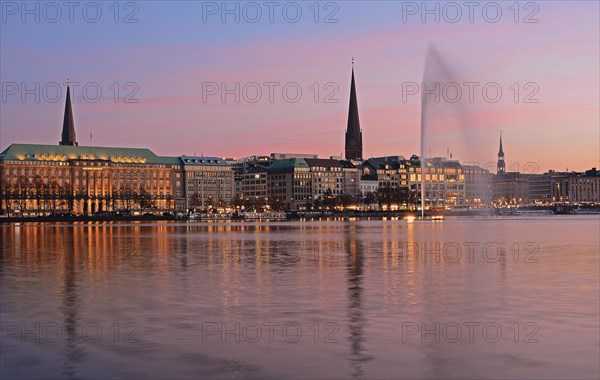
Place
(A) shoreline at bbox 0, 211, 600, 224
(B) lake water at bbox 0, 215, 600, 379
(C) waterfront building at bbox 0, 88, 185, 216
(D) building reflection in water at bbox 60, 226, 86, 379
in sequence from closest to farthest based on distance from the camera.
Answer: (B) lake water at bbox 0, 215, 600, 379 < (D) building reflection in water at bbox 60, 226, 86, 379 < (A) shoreline at bbox 0, 211, 600, 224 < (C) waterfront building at bbox 0, 88, 185, 216

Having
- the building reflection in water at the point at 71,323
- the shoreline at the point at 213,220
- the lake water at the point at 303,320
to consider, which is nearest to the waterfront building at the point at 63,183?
the shoreline at the point at 213,220

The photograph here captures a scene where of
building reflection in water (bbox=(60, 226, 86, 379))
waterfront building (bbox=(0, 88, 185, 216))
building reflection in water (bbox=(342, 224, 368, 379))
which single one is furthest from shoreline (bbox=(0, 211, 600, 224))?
building reflection in water (bbox=(342, 224, 368, 379))

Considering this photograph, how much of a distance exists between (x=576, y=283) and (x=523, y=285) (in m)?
1.79

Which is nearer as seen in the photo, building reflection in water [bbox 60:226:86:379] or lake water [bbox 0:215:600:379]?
lake water [bbox 0:215:600:379]

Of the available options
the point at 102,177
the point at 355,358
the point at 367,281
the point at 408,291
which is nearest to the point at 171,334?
the point at 355,358

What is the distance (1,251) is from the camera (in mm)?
46375

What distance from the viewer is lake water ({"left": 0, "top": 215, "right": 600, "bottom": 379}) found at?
13680mm

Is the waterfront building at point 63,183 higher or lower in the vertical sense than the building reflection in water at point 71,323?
higher

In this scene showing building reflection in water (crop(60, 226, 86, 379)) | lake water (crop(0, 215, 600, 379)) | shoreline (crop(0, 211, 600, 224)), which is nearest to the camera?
lake water (crop(0, 215, 600, 379))

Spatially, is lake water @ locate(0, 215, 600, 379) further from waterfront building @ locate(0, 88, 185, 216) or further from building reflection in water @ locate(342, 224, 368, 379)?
waterfront building @ locate(0, 88, 185, 216)

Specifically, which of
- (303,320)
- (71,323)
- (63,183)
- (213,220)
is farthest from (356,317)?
(63,183)

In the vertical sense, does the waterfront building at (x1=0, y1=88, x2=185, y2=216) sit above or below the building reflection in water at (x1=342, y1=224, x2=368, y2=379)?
above

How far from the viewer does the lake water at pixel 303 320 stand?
44.9 ft

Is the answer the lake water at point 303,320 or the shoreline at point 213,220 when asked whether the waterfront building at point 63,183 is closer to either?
the shoreline at point 213,220
